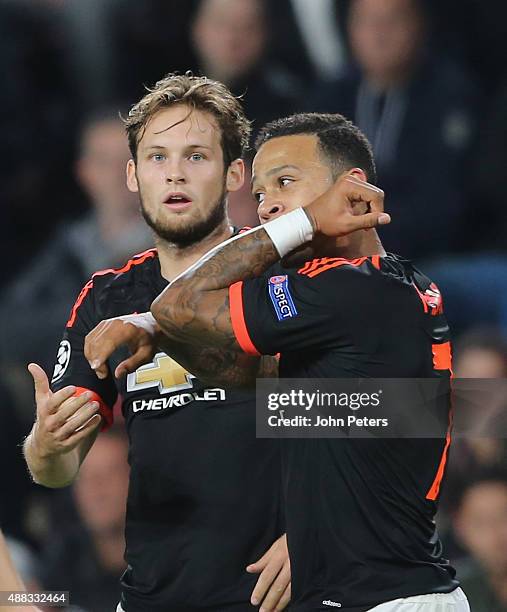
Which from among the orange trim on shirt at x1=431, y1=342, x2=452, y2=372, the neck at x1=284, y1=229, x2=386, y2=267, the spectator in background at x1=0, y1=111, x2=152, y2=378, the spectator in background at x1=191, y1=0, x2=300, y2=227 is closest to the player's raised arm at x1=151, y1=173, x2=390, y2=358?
the neck at x1=284, y1=229, x2=386, y2=267

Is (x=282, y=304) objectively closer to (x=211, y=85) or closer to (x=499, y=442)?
(x=211, y=85)

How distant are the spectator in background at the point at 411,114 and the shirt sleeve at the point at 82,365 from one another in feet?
9.18

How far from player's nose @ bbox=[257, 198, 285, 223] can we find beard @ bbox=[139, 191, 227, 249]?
0.64 m

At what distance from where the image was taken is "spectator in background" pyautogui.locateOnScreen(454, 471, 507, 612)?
17.1 ft

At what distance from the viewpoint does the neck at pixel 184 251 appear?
401 centimetres

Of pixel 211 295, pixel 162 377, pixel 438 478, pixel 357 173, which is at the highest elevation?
pixel 357 173

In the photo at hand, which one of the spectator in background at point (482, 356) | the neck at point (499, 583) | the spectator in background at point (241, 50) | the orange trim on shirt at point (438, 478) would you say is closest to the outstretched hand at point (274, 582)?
the orange trim on shirt at point (438, 478)

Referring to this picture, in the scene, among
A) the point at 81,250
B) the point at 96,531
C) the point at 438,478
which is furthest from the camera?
the point at 81,250

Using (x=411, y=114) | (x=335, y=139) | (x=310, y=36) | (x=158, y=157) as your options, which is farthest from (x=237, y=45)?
(x=335, y=139)

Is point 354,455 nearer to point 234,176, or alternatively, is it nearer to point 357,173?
point 357,173

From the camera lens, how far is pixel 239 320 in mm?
3119

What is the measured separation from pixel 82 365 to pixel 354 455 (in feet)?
3.92

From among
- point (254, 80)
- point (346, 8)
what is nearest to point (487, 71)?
point (346, 8)

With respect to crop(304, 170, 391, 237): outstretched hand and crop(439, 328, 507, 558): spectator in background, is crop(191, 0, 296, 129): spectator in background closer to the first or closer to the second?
crop(439, 328, 507, 558): spectator in background
